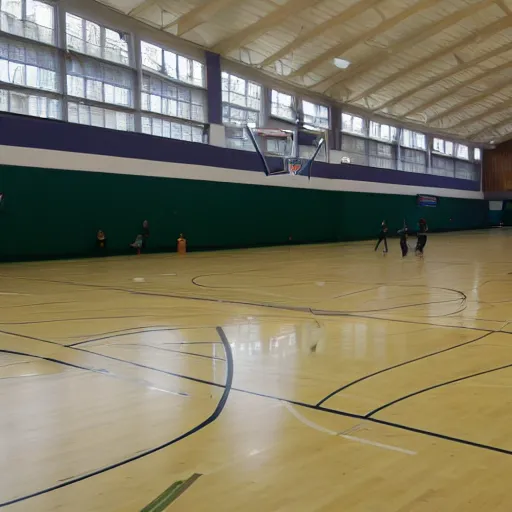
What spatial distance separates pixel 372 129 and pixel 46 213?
2135cm

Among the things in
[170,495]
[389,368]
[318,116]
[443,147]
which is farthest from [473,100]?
[170,495]

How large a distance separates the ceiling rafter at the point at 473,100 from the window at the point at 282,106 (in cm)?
1146

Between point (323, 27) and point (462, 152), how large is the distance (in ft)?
83.1

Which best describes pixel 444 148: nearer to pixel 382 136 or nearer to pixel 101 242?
pixel 382 136

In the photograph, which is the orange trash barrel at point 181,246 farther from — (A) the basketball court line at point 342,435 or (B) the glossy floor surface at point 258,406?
(A) the basketball court line at point 342,435

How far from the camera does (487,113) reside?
36.6 metres

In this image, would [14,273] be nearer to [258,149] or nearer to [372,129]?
[258,149]

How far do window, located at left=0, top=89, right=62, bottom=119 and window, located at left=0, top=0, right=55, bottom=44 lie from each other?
5.80 ft

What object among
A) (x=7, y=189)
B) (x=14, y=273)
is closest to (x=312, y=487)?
(x=14, y=273)

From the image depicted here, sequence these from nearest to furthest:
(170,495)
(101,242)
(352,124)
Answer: (170,495)
(101,242)
(352,124)

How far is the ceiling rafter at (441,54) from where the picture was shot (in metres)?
23.6

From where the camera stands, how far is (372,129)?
34125 mm

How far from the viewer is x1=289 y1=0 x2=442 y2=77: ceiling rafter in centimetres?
2111

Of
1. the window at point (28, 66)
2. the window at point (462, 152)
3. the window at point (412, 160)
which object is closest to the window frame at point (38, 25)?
the window at point (28, 66)
